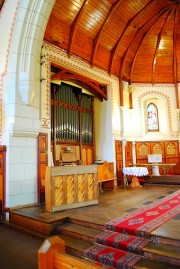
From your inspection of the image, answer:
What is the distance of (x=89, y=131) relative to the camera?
26.5ft

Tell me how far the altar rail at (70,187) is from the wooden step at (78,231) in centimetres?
59

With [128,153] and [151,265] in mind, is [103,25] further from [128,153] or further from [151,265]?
[151,265]

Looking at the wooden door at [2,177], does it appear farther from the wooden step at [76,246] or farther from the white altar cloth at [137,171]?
the white altar cloth at [137,171]

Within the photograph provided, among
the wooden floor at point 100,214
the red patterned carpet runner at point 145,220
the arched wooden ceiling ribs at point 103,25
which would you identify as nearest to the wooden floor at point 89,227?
the wooden floor at point 100,214

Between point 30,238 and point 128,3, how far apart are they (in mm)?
6903

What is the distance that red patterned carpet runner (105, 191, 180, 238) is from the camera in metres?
2.86

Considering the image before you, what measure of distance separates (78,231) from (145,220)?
1.03m

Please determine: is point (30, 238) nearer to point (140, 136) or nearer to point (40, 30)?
point (40, 30)

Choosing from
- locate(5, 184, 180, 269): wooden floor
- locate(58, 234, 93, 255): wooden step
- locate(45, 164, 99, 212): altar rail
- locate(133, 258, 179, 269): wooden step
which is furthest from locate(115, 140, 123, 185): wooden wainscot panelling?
locate(133, 258, 179, 269): wooden step

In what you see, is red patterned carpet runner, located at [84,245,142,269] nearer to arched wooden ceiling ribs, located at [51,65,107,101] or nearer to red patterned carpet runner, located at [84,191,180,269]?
red patterned carpet runner, located at [84,191,180,269]

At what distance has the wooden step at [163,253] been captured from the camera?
90.0 inches

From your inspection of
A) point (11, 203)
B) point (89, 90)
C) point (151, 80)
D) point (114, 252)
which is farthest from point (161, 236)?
point (151, 80)

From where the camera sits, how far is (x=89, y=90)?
7754 mm

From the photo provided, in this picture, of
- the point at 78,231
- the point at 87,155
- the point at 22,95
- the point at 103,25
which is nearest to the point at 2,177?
the point at 22,95
